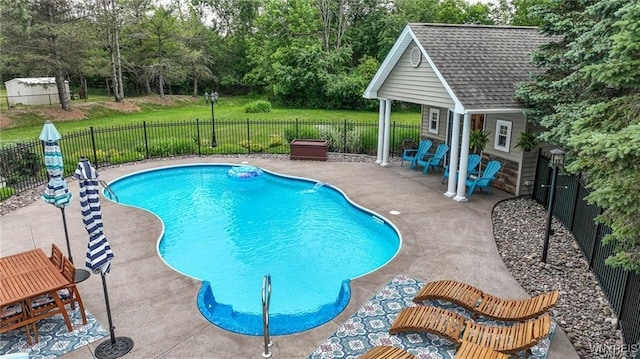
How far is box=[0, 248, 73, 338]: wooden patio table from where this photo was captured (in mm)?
5891

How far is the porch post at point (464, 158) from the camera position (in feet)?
39.8

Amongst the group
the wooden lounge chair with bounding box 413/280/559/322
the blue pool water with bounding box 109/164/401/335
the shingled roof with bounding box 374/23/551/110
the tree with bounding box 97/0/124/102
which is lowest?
the blue pool water with bounding box 109/164/401/335

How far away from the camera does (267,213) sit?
12.7m

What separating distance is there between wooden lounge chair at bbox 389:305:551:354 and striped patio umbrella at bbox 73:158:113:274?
13.6ft

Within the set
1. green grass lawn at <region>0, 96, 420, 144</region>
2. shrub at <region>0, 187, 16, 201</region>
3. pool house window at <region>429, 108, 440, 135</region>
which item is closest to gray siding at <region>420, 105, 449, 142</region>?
pool house window at <region>429, 108, 440, 135</region>

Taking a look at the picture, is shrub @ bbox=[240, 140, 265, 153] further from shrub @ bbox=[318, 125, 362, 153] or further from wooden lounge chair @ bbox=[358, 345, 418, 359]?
wooden lounge chair @ bbox=[358, 345, 418, 359]

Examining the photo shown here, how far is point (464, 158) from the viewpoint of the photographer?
39.9 feet

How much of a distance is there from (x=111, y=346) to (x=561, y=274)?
7.82 metres

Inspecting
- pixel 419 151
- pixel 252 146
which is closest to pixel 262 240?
pixel 419 151

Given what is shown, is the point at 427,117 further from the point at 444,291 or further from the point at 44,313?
the point at 44,313

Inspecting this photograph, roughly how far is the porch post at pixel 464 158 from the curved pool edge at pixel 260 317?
626 centimetres

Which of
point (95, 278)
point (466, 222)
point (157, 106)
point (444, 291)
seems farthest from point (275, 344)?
point (157, 106)

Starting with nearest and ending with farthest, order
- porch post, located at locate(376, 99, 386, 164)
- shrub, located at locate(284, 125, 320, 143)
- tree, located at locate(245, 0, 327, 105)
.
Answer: porch post, located at locate(376, 99, 386, 164) < shrub, located at locate(284, 125, 320, 143) < tree, located at locate(245, 0, 327, 105)

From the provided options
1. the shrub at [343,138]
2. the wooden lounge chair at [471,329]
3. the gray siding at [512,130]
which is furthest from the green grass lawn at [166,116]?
the wooden lounge chair at [471,329]
